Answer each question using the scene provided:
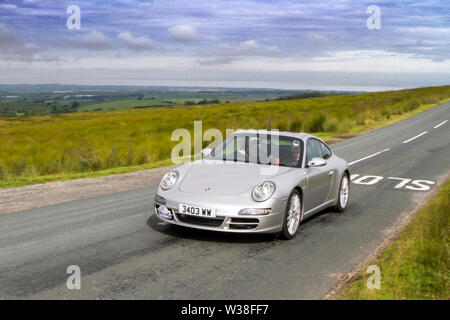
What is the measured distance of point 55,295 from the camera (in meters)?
4.45

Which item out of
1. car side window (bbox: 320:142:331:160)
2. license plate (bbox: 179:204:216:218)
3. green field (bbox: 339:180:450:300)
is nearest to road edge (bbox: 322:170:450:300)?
green field (bbox: 339:180:450:300)

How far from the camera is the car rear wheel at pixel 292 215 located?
6.57 m

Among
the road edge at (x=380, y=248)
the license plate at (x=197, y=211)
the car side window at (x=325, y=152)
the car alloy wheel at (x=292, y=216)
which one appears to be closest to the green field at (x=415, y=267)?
the road edge at (x=380, y=248)

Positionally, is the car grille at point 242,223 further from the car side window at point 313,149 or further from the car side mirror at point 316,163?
the car side window at point 313,149

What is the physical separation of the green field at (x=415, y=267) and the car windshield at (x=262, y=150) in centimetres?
202

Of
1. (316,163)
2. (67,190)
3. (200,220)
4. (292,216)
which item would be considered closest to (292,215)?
(292,216)

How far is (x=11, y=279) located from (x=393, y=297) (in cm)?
385

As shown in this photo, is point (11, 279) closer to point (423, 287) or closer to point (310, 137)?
point (423, 287)

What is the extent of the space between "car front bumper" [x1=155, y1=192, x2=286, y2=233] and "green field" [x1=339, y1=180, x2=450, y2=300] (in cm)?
138

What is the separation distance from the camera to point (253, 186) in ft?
21.1

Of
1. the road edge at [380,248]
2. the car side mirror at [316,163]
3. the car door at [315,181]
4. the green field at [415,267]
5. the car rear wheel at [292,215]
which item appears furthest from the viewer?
the car door at [315,181]

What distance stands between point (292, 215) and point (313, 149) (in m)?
1.73

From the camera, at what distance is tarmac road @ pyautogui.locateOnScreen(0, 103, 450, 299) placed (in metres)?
4.75

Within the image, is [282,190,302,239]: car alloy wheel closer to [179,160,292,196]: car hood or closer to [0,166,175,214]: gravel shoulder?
[179,160,292,196]: car hood
